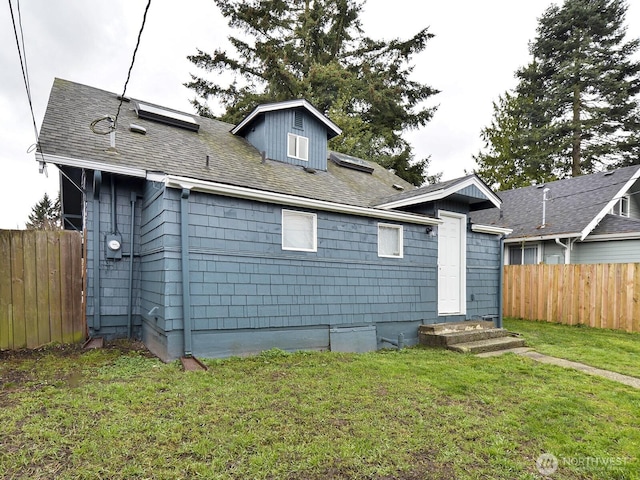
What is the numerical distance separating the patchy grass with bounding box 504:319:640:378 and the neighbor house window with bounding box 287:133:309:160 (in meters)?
6.86

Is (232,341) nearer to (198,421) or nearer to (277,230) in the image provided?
(277,230)

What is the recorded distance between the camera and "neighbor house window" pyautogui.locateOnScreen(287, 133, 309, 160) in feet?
29.6

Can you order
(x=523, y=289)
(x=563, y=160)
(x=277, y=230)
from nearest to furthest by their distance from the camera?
(x=277, y=230) → (x=523, y=289) → (x=563, y=160)

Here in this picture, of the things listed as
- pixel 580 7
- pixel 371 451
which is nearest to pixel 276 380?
pixel 371 451

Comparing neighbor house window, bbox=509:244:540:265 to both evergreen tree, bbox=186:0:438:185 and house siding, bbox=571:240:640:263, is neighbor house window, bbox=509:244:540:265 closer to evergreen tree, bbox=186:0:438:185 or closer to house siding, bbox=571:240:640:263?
house siding, bbox=571:240:640:263

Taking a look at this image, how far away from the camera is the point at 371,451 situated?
102 inches

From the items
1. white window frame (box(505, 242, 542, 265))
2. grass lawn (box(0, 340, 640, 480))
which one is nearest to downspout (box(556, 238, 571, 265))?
white window frame (box(505, 242, 542, 265))

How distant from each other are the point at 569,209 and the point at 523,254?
7.67 feet

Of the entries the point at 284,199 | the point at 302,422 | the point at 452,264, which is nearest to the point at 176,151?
the point at 284,199

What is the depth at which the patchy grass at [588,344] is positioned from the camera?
18.3 feet

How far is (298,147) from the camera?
9125 millimetres

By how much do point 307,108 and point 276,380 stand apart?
726cm

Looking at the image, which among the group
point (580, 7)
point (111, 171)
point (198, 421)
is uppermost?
point (580, 7)

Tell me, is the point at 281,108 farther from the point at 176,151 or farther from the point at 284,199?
the point at 284,199
